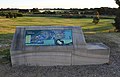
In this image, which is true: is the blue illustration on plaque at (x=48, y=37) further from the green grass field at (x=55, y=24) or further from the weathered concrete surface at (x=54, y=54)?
the green grass field at (x=55, y=24)

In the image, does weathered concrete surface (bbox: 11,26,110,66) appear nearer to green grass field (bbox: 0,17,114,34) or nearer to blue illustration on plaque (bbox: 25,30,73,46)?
blue illustration on plaque (bbox: 25,30,73,46)

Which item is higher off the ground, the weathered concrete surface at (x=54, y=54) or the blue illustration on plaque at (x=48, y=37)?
the blue illustration on plaque at (x=48, y=37)

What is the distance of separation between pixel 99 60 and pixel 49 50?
197 cm

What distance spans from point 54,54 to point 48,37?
2.36 ft

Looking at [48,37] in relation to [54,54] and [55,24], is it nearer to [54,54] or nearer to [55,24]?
[54,54]

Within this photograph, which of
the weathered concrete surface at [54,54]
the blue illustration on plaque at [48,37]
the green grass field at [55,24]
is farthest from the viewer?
the green grass field at [55,24]

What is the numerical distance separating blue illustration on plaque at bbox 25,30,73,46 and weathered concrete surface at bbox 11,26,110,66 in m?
0.19

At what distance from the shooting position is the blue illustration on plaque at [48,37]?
10.2 m

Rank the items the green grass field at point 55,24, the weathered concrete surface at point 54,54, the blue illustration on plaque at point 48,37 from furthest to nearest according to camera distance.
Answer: the green grass field at point 55,24, the blue illustration on plaque at point 48,37, the weathered concrete surface at point 54,54

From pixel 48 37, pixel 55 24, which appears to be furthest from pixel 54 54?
pixel 55 24

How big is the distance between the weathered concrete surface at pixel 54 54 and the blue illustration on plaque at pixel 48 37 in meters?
0.19

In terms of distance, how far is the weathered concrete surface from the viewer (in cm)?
999

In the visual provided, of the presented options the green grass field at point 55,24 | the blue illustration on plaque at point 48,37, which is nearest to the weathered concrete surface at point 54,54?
the blue illustration on plaque at point 48,37

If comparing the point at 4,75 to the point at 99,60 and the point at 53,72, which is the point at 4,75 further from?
the point at 99,60
